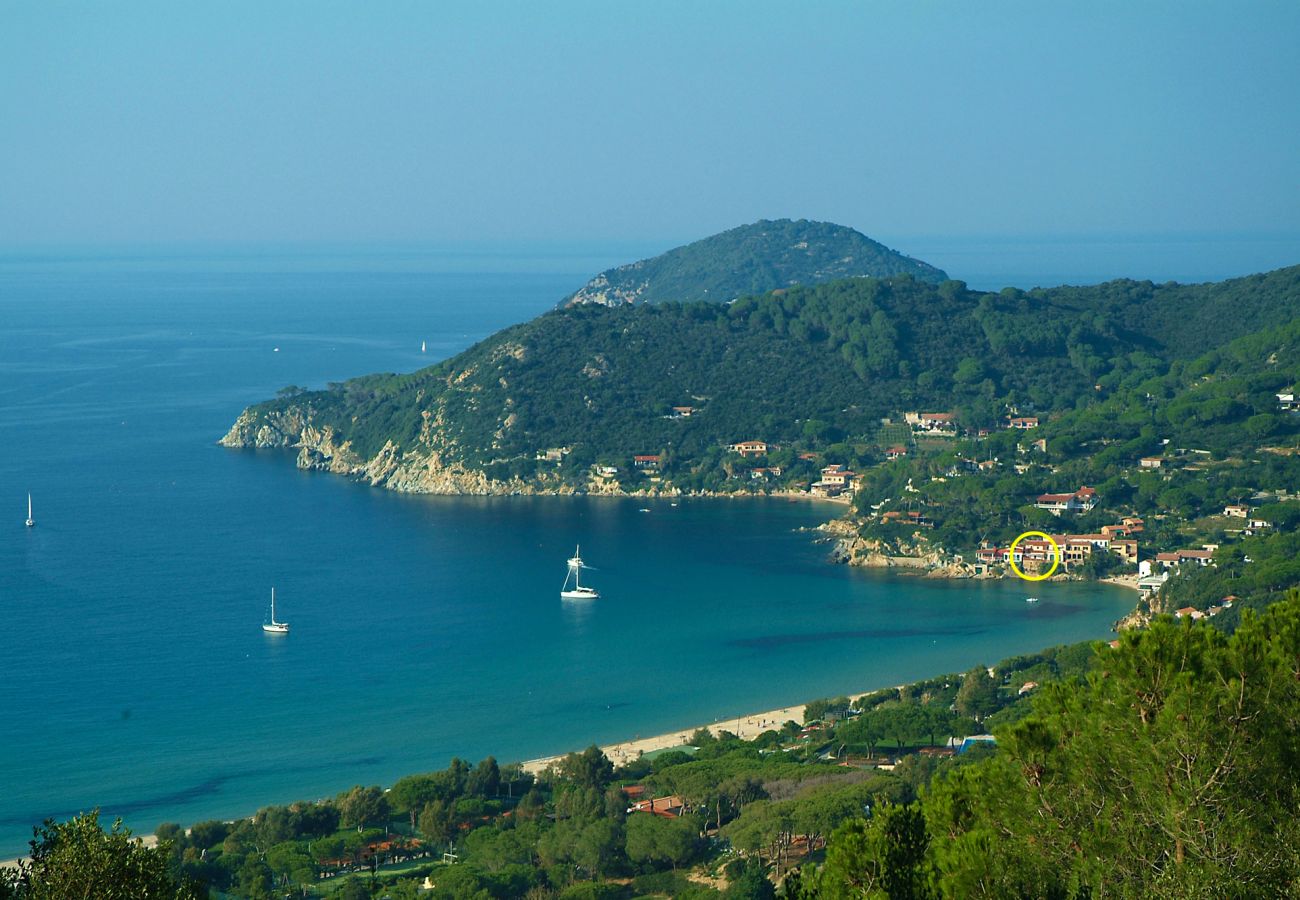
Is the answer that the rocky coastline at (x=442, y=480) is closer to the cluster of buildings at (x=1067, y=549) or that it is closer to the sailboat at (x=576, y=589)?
the cluster of buildings at (x=1067, y=549)

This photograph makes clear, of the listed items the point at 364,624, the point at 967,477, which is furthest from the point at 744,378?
the point at 364,624

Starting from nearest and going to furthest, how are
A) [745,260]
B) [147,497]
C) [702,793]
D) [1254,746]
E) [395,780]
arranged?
[1254,746] → [702,793] → [395,780] → [147,497] → [745,260]

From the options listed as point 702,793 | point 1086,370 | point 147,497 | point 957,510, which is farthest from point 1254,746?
Answer: point 1086,370

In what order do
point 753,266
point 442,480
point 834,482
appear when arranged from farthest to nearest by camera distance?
point 753,266, point 442,480, point 834,482

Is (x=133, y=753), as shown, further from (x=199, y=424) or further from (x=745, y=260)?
(x=745, y=260)

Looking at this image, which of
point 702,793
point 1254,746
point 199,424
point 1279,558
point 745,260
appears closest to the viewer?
point 1254,746

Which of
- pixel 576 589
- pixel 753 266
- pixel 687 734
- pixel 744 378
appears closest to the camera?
pixel 687 734

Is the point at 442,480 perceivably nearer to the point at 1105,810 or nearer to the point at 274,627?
the point at 274,627
